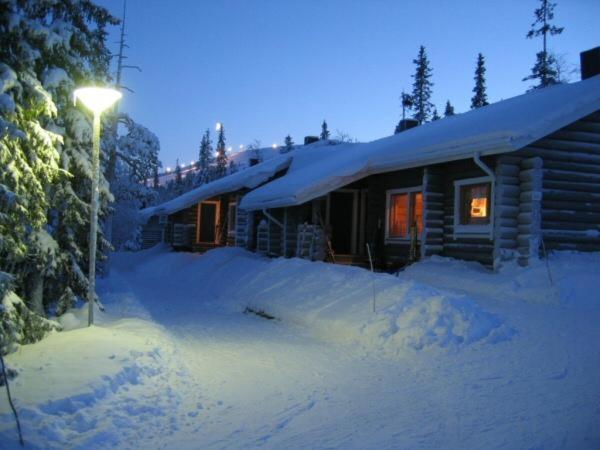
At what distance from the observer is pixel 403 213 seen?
58.3 ft

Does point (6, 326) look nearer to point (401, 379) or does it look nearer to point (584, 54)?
point (401, 379)

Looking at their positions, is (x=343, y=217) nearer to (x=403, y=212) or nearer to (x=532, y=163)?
(x=403, y=212)

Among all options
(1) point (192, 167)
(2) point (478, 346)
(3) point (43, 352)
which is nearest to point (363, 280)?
(2) point (478, 346)

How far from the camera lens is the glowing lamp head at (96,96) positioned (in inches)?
330

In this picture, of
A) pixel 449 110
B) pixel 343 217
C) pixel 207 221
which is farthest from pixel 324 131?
pixel 343 217

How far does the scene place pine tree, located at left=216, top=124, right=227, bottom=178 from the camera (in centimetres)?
8825

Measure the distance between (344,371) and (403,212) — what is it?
1075 centimetres

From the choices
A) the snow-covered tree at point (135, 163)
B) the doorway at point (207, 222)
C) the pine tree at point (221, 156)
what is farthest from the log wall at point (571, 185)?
the pine tree at point (221, 156)

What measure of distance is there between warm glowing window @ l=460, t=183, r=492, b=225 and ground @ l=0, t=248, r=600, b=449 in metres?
1.79

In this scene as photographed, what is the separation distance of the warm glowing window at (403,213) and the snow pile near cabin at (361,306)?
394 centimetres

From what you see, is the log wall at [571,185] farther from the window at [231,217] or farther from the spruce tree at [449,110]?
the spruce tree at [449,110]

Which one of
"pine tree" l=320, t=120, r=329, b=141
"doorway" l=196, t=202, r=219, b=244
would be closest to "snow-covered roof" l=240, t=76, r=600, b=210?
"doorway" l=196, t=202, r=219, b=244

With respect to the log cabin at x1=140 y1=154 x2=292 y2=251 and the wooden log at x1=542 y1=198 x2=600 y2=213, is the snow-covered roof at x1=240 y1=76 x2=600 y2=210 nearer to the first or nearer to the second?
the wooden log at x1=542 y1=198 x2=600 y2=213

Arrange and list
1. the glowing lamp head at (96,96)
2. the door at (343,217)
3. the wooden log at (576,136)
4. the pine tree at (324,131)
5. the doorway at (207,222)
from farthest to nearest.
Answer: the pine tree at (324,131) → the doorway at (207,222) → the door at (343,217) → the wooden log at (576,136) → the glowing lamp head at (96,96)
